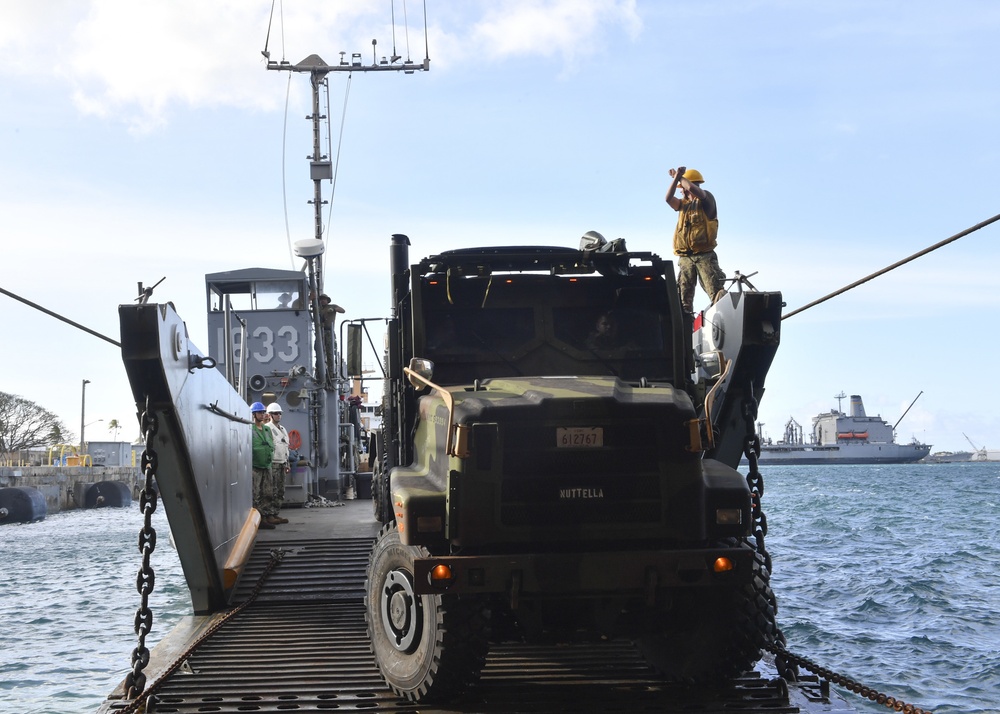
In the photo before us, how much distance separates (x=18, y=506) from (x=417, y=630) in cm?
4214

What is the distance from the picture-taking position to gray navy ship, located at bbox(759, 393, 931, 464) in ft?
430

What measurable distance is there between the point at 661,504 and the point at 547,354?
5.18ft

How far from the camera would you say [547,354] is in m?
7.24

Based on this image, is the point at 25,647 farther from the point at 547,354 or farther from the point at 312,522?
the point at 547,354

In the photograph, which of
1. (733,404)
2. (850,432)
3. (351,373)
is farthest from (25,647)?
(850,432)

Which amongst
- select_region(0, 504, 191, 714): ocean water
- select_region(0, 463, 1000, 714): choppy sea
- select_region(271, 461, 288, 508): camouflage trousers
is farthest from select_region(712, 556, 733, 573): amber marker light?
select_region(271, 461, 288, 508): camouflage trousers

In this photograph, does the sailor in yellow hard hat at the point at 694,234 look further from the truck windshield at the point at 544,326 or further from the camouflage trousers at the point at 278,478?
→ the camouflage trousers at the point at 278,478

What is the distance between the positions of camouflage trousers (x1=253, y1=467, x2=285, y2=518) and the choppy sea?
195 cm

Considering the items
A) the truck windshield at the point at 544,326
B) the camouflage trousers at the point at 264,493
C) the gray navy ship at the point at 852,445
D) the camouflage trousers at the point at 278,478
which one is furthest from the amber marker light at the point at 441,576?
the gray navy ship at the point at 852,445

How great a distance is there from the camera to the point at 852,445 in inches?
5172

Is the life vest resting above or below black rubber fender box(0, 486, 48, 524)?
above

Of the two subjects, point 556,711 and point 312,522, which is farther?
point 312,522

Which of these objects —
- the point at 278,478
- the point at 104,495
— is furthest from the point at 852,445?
the point at 278,478

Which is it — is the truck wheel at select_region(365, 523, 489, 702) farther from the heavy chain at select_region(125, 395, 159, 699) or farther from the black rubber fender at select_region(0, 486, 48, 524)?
the black rubber fender at select_region(0, 486, 48, 524)
